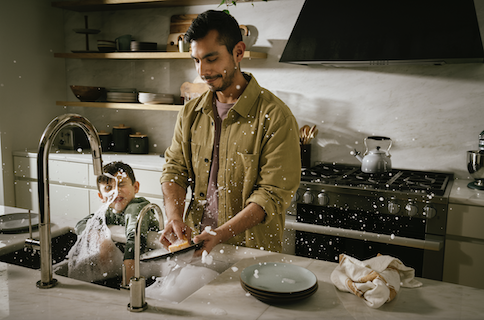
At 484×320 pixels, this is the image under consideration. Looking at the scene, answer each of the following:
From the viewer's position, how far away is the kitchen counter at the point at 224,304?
3.08 feet

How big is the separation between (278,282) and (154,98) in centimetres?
238

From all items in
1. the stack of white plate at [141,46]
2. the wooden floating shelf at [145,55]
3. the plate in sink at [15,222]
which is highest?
the stack of white plate at [141,46]

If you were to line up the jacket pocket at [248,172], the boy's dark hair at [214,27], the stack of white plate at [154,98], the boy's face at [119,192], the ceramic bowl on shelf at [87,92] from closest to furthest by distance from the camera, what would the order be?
the boy's dark hair at [214,27] → the jacket pocket at [248,172] → the boy's face at [119,192] → the stack of white plate at [154,98] → the ceramic bowl on shelf at [87,92]

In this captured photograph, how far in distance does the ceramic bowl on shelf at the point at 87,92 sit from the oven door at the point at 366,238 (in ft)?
6.81

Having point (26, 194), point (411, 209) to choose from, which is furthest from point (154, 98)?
point (411, 209)

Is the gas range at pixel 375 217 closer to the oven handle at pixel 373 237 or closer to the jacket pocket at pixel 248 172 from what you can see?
the oven handle at pixel 373 237

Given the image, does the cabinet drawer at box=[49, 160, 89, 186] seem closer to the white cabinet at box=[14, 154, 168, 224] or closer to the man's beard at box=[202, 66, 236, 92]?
the white cabinet at box=[14, 154, 168, 224]

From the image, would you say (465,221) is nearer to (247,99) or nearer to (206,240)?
(247,99)

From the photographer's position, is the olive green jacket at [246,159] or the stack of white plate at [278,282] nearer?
the stack of white plate at [278,282]

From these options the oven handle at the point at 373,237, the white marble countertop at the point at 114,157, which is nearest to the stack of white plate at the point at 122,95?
the white marble countertop at the point at 114,157

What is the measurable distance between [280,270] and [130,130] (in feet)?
8.88

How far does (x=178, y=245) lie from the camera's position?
1.32m

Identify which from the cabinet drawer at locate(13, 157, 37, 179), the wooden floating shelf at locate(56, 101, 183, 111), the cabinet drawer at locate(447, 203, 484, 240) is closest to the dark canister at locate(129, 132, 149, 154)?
the wooden floating shelf at locate(56, 101, 183, 111)

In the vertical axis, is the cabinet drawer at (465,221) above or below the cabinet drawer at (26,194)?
above
